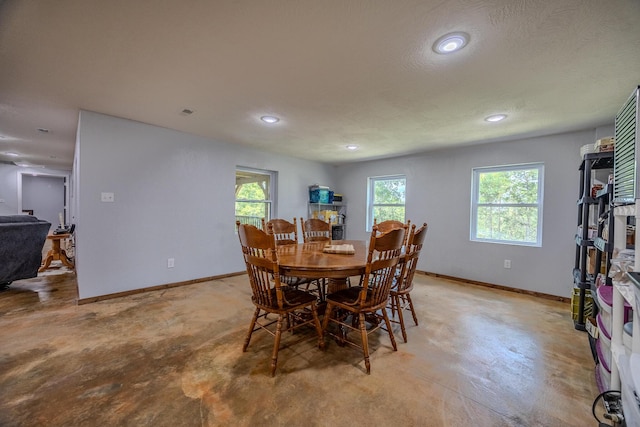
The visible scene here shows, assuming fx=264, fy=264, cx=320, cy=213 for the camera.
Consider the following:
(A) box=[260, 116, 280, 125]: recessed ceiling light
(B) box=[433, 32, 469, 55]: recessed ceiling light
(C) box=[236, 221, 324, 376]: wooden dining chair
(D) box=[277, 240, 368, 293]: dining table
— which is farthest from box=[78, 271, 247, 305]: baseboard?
(B) box=[433, 32, 469, 55]: recessed ceiling light

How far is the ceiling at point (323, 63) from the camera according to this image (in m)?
1.39

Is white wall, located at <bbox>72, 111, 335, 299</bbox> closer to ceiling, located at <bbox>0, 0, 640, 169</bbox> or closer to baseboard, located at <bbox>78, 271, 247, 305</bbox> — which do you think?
baseboard, located at <bbox>78, 271, 247, 305</bbox>

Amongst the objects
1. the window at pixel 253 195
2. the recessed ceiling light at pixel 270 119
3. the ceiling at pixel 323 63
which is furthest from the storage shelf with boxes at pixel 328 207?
the recessed ceiling light at pixel 270 119

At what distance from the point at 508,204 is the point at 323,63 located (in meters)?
3.49

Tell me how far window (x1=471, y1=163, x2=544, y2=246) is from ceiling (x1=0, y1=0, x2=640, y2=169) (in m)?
0.73

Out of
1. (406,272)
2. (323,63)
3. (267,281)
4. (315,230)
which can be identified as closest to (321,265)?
(267,281)

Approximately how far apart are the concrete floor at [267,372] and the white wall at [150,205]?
571mm

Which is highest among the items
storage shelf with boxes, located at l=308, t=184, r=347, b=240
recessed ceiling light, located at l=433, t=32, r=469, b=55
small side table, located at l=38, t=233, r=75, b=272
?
recessed ceiling light, located at l=433, t=32, r=469, b=55

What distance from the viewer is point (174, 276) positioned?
3.65 metres

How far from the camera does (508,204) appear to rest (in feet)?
12.6

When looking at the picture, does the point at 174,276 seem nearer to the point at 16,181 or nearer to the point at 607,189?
the point at 607,189

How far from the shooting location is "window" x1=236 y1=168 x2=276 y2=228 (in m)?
4.49

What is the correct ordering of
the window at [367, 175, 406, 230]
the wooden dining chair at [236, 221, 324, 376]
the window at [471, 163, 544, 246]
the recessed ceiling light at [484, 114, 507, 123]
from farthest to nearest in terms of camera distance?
1. the window at [367, 175, 406, 230]
2. the window at [471, 163, 544, 246]
3. the recessed ceiling light at [484, 114, 507, 123]
4. the wooden dining chair at [236, 221, 324, 376]

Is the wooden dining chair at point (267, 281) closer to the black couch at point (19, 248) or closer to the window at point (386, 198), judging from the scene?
the window at point (386, 198)
